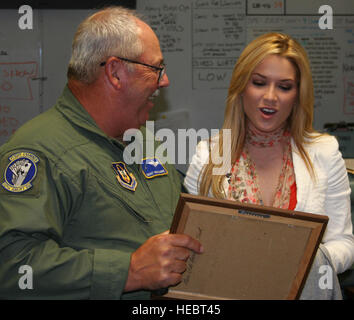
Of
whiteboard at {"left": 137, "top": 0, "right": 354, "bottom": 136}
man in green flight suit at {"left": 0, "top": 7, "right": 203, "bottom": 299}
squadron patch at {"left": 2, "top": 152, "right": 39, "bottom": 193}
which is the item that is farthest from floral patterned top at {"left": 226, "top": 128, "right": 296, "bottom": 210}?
whiteboard at {"left": 137, "top": 0, "right": 354, "bottom": 136}

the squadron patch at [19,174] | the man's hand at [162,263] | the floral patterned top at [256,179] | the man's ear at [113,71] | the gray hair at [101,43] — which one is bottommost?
the man's hand at [162,263]

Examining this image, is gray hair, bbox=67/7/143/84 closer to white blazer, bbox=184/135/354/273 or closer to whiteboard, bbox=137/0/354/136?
white blazer, bbox=184/135/354/273

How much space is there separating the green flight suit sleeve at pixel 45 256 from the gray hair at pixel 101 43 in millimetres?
392

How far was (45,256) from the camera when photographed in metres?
1.11

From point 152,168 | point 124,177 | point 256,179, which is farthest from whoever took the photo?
point 256,179

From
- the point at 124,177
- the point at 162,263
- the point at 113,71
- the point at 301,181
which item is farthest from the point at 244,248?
the point at 113,71

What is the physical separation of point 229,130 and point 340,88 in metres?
3.19

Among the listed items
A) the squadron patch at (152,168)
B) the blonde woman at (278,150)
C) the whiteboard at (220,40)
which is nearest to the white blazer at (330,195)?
the blonde woman at (278,150)

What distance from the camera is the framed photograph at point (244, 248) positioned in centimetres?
109

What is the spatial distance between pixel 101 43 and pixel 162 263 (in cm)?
73

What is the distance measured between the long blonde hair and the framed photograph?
48 centimetres

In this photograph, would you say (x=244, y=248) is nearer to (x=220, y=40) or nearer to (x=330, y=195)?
(x=330, y=195)

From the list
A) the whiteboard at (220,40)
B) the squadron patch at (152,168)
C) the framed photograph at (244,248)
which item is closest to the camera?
the framed photograph at (244,248)

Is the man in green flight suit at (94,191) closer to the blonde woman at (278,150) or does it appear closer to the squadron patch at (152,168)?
the squadron patch at (152,168)
